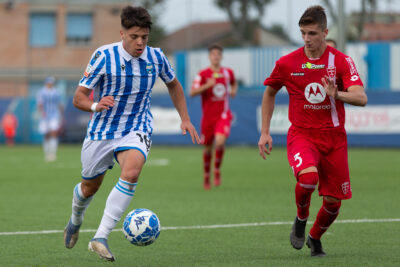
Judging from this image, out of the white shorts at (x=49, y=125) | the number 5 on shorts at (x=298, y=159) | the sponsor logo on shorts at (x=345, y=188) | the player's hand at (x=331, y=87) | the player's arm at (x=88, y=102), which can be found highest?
the player's hand at (x=331, y=87)

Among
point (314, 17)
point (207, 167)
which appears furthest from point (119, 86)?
point (207, 167)

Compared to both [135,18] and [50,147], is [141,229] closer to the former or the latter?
[135,18]

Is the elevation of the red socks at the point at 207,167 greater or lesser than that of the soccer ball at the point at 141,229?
lesser

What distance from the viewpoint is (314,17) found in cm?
693

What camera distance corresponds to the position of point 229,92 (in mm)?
15008

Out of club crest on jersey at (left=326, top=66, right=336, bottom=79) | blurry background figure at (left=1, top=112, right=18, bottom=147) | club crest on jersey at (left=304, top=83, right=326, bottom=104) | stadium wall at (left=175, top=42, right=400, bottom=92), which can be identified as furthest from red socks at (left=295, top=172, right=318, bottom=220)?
blurry background figure at (left=1, top=112, right=18, bottom=147)

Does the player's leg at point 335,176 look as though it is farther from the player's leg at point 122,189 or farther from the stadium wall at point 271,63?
the stadium wall at point 271,63

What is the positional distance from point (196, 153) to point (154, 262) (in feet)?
61.5

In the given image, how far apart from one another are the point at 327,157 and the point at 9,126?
93.0 ft

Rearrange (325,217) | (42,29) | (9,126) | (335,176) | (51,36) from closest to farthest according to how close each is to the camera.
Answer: (335,176) < (325,217) < (9,126) < (42,29) < (51,36)

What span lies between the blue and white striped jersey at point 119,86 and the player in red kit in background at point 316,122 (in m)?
1.14

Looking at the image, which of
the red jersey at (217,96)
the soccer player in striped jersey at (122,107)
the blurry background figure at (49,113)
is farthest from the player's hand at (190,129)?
the blurry background figure at (49,113)

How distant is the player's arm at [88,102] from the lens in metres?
6.67

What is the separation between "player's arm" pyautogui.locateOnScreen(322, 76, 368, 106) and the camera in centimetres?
645
